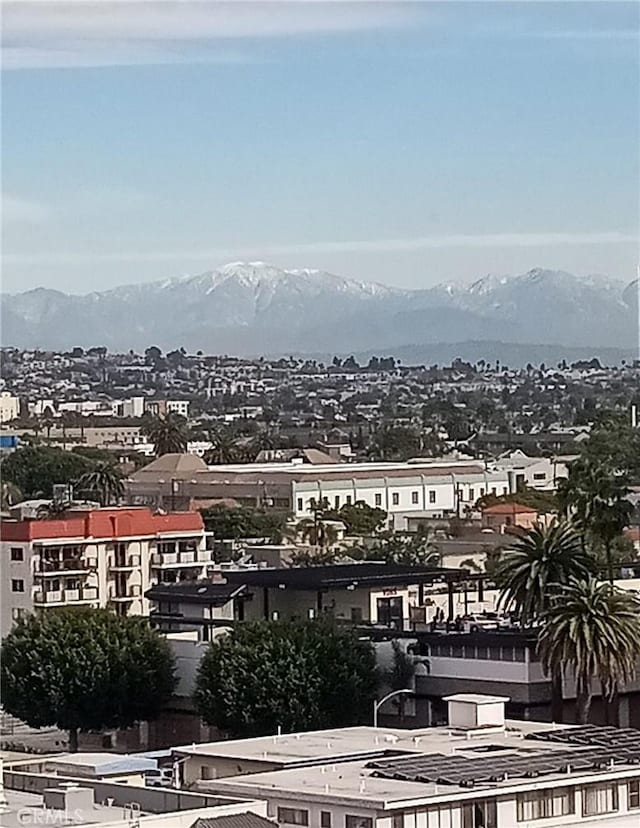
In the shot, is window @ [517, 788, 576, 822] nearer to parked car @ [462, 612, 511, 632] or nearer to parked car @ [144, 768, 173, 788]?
parked car @ [144, 768, 173, 788]

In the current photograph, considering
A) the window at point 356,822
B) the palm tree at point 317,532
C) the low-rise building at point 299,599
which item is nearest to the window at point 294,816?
the window at point 356,822

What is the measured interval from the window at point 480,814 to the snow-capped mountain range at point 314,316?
89246mm

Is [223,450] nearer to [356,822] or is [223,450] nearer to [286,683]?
[286,683]

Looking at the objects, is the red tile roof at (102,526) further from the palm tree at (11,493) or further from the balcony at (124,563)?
the palm tree at (11,493)

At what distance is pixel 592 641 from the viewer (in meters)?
19.3

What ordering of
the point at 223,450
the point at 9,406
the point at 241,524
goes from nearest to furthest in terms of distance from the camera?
the point at 241,524, the point at 223,450, the point at 9,406

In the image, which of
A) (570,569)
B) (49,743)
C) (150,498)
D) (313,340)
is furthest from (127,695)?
(313,340)

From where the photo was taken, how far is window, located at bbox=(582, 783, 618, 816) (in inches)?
514

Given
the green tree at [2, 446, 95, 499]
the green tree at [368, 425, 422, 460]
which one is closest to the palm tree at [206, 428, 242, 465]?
the green tree at [368, 425, 422, 460]

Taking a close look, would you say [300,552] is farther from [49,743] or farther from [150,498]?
[49,743]

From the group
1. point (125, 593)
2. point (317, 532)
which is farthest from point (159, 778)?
point (317, 532)

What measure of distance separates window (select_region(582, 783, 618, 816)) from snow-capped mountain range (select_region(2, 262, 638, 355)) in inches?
3489

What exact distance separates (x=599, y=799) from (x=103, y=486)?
3238cm

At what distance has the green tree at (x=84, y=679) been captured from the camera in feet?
70.5
